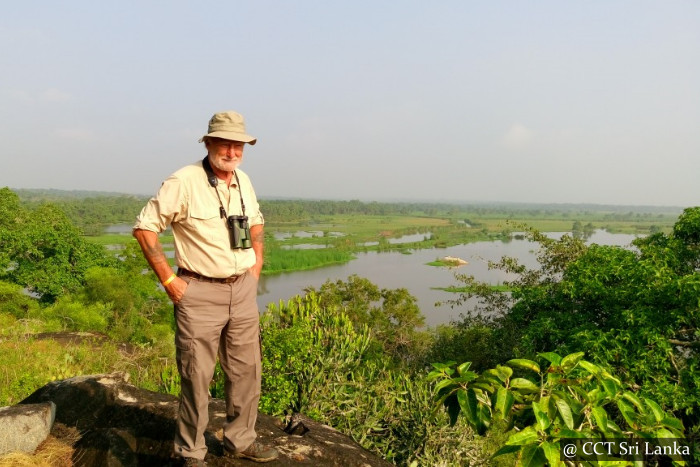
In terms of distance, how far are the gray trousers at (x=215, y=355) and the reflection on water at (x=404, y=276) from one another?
77.6ft

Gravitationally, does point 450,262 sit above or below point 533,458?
below

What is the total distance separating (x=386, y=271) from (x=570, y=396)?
41.1 metres

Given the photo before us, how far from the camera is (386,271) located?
4250 cm

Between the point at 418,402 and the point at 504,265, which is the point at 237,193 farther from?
the point at 504,265

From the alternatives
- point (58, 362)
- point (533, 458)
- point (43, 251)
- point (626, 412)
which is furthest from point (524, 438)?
point (43, 251)

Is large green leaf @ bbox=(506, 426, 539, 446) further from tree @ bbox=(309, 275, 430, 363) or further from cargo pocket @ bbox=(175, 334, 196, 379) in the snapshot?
tree @ bbox=(309, 275, 430, 363)

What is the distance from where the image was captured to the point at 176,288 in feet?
8.59

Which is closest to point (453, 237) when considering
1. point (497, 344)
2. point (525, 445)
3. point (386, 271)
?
point (386, 271)

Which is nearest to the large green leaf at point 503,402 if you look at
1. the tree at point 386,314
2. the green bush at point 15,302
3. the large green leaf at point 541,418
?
the large green leaf at point 541,418

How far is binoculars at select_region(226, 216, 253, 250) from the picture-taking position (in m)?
2.79

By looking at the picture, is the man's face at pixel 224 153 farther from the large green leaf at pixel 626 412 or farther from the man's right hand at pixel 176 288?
the large green leaf at pixel 626 412

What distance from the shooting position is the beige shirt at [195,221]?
2611 mm

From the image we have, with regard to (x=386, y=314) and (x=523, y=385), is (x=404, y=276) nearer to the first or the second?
(x=386, y=314)

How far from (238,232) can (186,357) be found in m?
0.79
